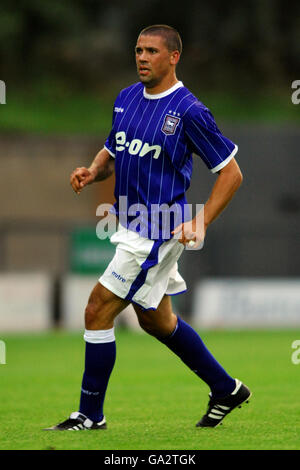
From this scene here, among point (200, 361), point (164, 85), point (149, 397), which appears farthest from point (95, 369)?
point (149, 397)

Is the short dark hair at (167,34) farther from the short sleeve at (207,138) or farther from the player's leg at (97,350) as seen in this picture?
the player's leg at (97,350)

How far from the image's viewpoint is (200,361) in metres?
6.91

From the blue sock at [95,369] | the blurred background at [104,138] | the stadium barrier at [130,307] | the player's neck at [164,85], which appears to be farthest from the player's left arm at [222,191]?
the blurred background at [104,138]

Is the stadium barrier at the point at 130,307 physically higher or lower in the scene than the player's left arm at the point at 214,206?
lower

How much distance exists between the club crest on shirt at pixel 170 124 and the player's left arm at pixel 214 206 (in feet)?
1.27

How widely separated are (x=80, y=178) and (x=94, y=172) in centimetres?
18

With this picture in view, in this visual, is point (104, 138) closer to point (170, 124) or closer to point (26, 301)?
point (26, 301)

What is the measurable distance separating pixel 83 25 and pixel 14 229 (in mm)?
16717

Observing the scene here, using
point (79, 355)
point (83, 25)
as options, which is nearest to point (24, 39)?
point (83, 25)

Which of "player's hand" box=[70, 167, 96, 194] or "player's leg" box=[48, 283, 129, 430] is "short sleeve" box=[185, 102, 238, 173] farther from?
"player's leg" box=[48, 283, 129, 430]

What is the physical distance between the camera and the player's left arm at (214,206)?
247 inches

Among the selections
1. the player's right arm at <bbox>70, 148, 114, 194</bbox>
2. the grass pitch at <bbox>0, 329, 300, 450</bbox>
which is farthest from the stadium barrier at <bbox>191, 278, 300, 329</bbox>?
the player's right arm at <bbox>70, 148, 114, 194</bbox>

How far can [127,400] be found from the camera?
869cm
